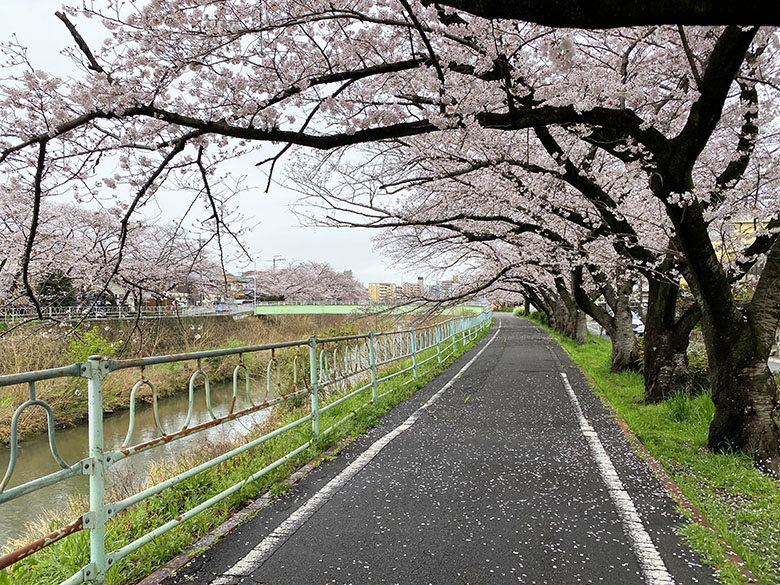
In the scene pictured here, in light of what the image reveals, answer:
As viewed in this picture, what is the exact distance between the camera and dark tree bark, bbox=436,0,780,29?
6.04 feet

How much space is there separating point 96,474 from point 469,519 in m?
2.67

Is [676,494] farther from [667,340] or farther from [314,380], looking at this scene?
[667,340]

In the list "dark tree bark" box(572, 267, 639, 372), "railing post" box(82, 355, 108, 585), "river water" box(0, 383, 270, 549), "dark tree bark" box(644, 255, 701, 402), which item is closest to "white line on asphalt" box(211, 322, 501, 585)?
"railing post" box(82, 355, 108, 585)

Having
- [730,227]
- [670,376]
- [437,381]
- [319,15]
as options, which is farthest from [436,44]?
[437,381]

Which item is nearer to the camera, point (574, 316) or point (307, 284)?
point (574, 316)

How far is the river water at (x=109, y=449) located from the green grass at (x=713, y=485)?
6256 millimetres

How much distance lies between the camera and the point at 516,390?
403 inches

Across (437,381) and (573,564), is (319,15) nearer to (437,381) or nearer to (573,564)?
(573,564)

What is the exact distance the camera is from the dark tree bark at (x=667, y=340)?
830cm

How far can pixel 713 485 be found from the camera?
459 centimetres

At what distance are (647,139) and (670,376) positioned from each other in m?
5.42

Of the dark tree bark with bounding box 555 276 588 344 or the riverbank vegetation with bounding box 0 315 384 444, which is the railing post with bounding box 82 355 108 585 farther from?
the dark tree bark with bounding box 555 276 588 344

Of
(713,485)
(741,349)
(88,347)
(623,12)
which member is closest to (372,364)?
(713,485)

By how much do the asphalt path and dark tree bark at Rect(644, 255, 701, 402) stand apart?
2465 millimetres
